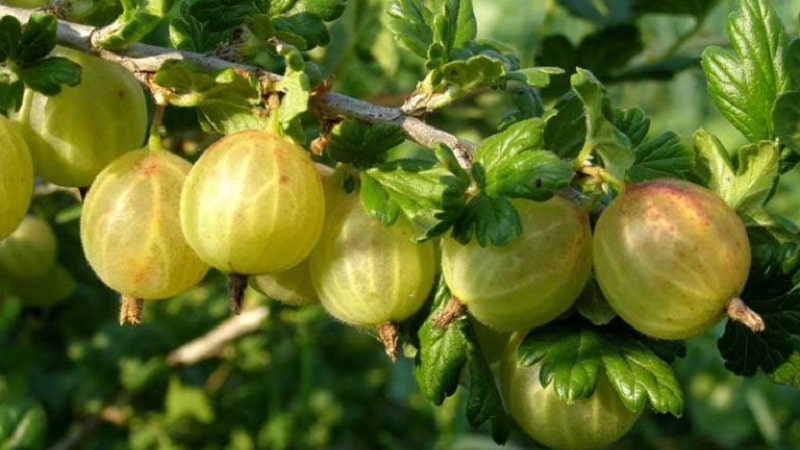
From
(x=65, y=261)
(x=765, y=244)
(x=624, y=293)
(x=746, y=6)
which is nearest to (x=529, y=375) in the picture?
(x=624, y=293)

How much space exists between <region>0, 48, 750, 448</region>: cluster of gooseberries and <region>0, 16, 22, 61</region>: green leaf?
0.25ft

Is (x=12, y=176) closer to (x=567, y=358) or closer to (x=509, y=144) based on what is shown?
(x=509, y=144)

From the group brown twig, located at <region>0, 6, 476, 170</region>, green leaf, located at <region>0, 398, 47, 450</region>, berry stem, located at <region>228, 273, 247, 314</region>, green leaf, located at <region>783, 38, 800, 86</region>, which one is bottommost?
green leaf, located at <region>0, 398, 47, 450</region>

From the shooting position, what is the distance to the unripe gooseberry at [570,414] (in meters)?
1.39

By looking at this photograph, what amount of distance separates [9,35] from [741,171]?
889mm

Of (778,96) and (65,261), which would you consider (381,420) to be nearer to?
(65,261)

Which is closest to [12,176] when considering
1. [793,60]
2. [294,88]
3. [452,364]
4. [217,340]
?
[294,88]

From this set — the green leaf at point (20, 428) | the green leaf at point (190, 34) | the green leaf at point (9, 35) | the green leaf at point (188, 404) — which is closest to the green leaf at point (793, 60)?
the green leaf at point (190, 34)

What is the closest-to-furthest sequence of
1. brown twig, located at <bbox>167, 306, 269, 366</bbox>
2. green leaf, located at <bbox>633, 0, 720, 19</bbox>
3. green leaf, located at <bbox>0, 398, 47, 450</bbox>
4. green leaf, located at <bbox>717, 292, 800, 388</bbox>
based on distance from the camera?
green leaf, located at <bbox>717, 292, 800, 388</bbox>
green leaf, located at <bbox>0, 398, 47, 450</bbox>
green leaf, located at <bbox>633, 0, 720, 19</bbox>
brown twig, located at <bbox>167, 306, 269, 366</bbox>

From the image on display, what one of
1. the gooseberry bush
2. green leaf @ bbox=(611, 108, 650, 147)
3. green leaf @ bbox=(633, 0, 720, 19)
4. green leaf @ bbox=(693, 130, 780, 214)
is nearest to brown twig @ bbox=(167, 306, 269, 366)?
green leaf @ bbox=(633, 0, 720, 19)

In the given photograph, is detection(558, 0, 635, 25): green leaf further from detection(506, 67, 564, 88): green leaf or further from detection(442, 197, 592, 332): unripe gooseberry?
detection(442, 197, 592, 332): unripe gooseberry

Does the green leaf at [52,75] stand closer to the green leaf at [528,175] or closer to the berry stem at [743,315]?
the green leaf at [528,175]

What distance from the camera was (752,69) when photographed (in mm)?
1466

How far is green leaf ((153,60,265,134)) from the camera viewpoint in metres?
1.30
